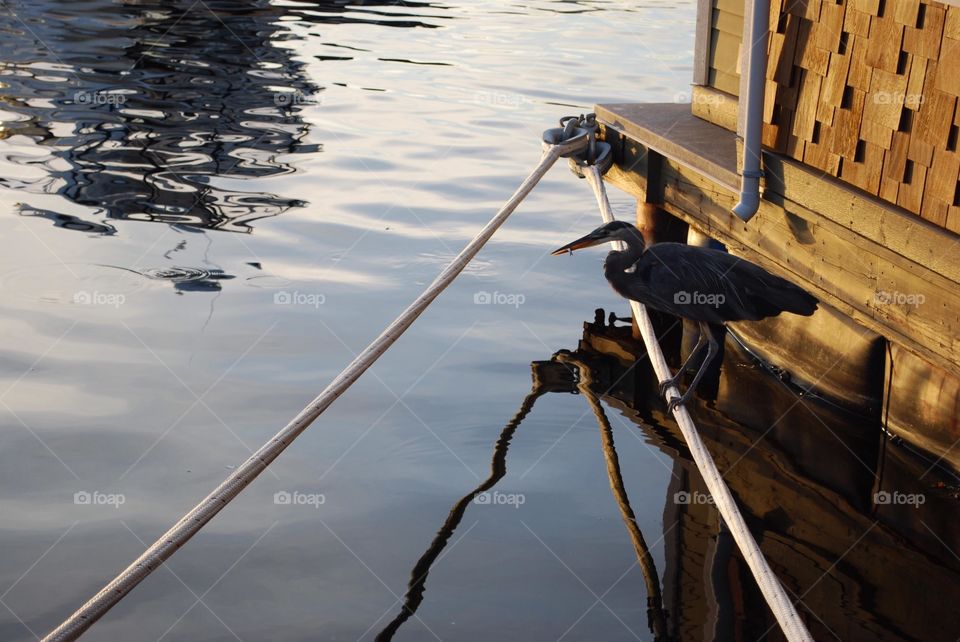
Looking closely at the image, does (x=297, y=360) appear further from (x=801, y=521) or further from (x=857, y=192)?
(x=857, y=192)

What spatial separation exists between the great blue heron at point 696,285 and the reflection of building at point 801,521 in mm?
745

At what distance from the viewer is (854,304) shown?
6.29 m

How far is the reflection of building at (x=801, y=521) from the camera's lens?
17.3ft

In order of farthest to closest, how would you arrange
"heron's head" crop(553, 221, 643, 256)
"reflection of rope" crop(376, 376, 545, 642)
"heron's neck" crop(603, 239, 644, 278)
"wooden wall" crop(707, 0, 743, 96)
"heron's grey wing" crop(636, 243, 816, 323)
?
"wooden wall" crop(707, 0, 743, 96)
"heron's head" crop(553, 221, 643, 256)
"heron's neck" crop(603, 239, 644, 278)
"heron's grey wing" crop(636, 243, 816, 323)
"reflection of rope" crop(376, 376, 545, 642)

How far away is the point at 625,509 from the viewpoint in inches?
247

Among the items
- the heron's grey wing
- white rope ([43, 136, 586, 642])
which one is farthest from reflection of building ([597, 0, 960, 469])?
white rope ([43, 136, 586, 642])

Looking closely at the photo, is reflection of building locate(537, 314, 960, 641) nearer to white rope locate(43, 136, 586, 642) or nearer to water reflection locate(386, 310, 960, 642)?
water reflection locate(386, 310, 960, 642)

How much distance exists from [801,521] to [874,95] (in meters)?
2.41

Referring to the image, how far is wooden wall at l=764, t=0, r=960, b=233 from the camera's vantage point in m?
5.59

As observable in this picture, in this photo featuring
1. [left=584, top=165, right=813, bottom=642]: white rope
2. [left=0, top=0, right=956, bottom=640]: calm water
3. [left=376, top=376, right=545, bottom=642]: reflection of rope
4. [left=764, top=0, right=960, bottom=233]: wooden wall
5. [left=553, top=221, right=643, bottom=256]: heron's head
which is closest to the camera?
[left=584, top=165, right=813, bottom=642]: white rope

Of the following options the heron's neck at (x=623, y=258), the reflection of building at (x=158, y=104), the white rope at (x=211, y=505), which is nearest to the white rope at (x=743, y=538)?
the heron's neck at (x=623, y=258)

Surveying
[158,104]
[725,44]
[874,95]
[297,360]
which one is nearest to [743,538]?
[874,95]

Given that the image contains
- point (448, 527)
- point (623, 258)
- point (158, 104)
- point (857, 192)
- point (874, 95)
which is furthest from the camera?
point (158, 104)

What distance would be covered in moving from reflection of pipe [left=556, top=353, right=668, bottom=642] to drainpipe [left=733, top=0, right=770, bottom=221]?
1.66 m
